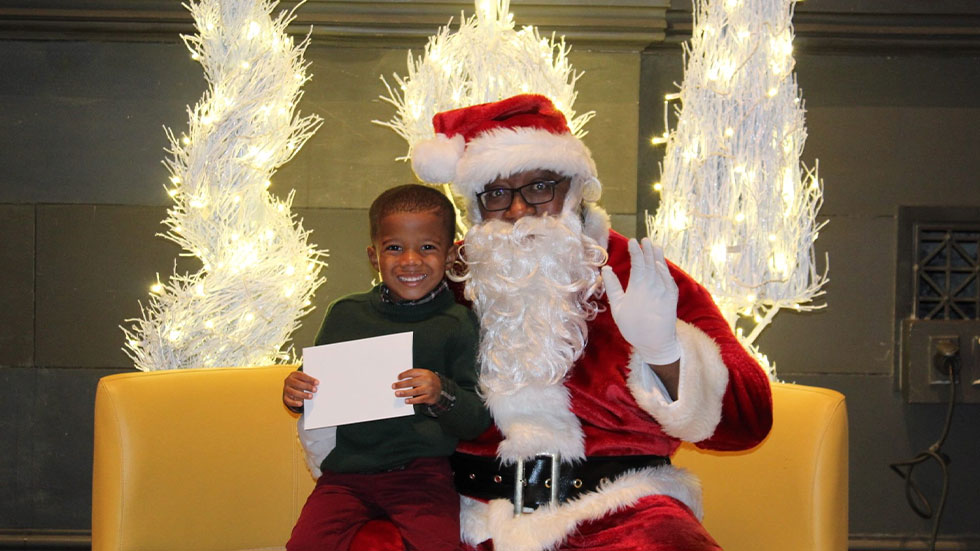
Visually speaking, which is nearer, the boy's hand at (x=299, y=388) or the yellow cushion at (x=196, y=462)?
the boy's hand at (x=299, y=388)

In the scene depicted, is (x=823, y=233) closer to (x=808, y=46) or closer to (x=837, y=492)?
(x=808, y=46)

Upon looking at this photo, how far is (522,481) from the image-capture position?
1.94 meters

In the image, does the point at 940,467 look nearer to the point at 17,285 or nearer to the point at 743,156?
the point at 743,156

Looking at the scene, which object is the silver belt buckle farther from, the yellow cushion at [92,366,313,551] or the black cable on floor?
the black cable on floor

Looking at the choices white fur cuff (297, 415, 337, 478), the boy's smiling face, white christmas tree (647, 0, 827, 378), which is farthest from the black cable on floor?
white fur cuff (297, 415, 337, 478)

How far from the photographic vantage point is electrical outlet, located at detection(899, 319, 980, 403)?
3342mm

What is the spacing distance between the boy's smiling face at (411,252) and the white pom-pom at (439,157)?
205 millimetres

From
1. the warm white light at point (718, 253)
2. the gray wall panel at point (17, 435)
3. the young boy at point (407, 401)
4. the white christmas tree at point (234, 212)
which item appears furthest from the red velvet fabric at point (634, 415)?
the gray wall panel at point (17, 435)

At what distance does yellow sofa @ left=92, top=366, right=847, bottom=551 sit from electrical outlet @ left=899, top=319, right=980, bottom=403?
1379 millimetres

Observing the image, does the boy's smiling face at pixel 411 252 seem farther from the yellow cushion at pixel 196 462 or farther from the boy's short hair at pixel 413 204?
the yellow cushion at pixel 196 462

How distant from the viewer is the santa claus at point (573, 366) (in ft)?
6.10

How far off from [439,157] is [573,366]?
0.66 metres

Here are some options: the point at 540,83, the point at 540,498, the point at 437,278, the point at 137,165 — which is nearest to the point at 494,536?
the point at 540,498

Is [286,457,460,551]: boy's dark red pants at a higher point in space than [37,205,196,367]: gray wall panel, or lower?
lower
